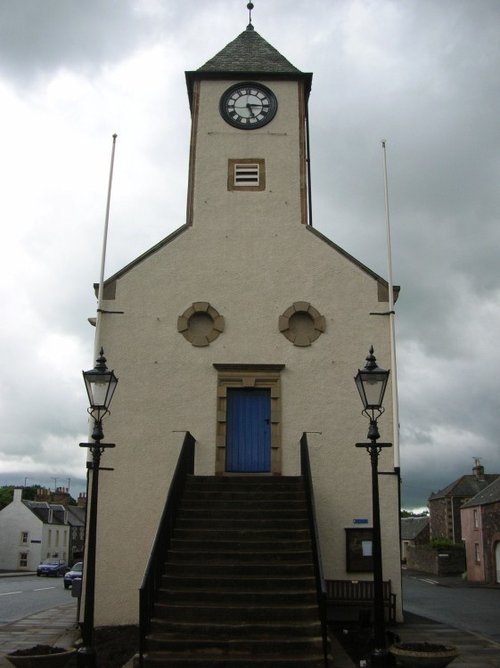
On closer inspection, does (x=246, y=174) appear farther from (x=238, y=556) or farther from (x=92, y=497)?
(x=92, y=497)

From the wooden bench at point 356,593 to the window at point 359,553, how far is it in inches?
10.1

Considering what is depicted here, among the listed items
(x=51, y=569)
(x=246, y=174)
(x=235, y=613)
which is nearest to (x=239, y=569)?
(x=235, y=613)

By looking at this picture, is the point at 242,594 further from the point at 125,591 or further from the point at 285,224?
the point at 285,224

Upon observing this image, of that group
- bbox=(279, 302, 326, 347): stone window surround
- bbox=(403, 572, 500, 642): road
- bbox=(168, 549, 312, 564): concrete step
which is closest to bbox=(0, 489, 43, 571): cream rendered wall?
bbox=(403, 572, 500, 642): road

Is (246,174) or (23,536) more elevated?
(246,174)

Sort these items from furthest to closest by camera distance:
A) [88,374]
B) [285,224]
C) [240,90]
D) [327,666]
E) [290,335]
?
[240,90] < [285,224] < [290,335] < [88,374] < [327,666]

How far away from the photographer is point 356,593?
13.2 meters

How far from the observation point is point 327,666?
8.49 meters

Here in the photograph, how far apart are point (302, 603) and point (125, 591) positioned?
4.63 metres

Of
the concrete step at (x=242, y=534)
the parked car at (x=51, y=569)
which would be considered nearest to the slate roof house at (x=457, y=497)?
the parked car at (x=51, y=569)

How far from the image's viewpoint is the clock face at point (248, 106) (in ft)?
55.7

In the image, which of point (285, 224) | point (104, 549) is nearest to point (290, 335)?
point (285, 224)

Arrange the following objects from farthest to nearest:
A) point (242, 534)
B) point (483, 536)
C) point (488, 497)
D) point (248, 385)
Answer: point (488, 497)
point (483, 536)
point (248, 385)
point (242, 534)

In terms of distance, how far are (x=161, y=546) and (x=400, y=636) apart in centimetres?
472
